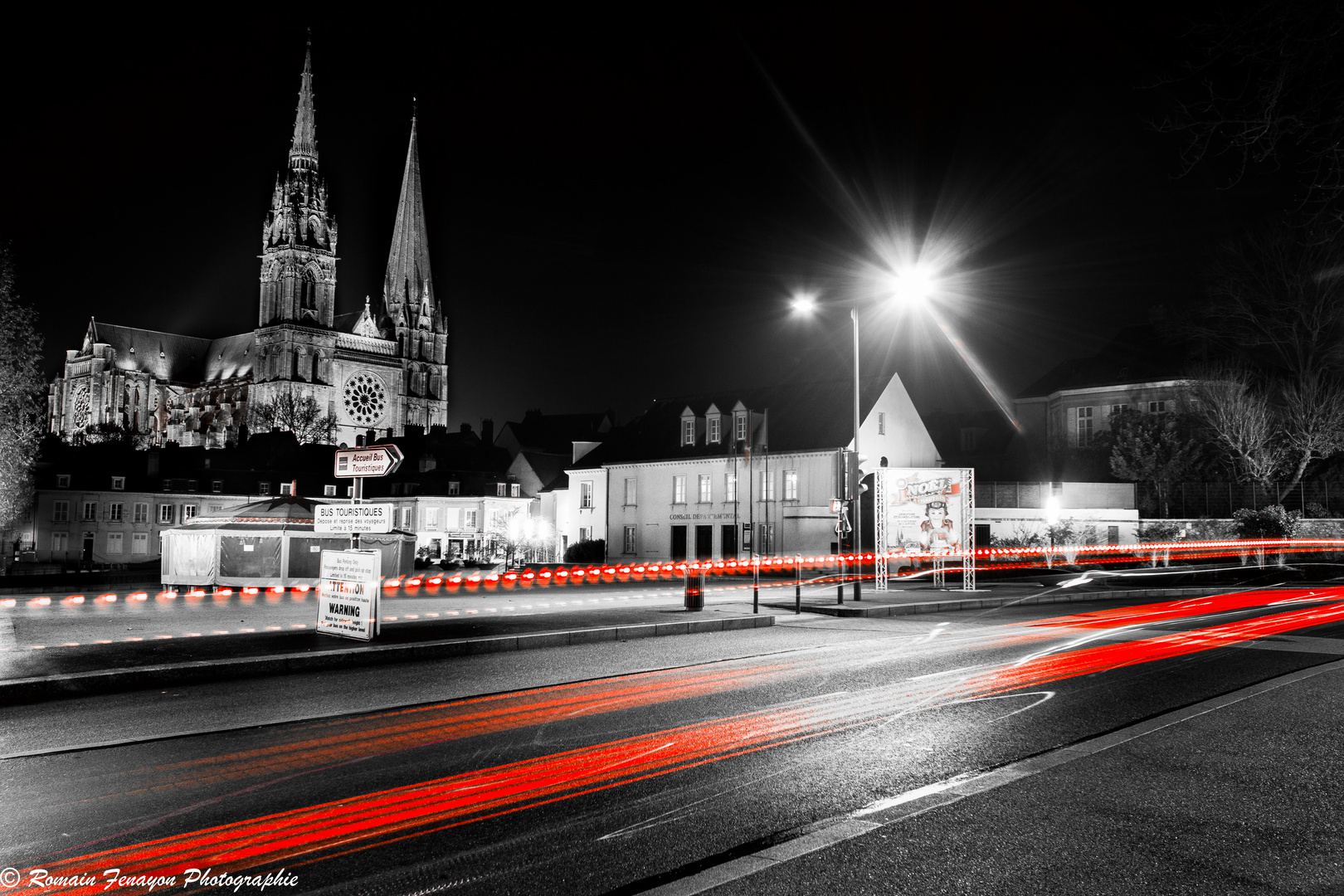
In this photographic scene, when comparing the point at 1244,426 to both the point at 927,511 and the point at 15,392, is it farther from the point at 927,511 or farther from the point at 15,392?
the point at 15,392

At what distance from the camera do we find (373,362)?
494 feet

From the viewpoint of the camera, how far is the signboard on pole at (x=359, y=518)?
49.6 ft

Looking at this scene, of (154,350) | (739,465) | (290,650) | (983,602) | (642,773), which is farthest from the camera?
(154,350)

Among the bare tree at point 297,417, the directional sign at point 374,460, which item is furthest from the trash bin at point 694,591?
the bare tree at point 297,417

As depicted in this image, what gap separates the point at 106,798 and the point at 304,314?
15161 cm

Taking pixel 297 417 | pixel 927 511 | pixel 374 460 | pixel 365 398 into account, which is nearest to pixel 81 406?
pixel 297 417

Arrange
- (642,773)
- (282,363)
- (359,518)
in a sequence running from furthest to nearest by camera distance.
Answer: (282,363) < (359,518) < (642,773)

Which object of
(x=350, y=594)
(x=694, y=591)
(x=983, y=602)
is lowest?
(x=983, y=602)

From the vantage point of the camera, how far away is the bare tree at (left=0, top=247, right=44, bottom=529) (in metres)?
37.8

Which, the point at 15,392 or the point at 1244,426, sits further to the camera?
the point at 1244,426

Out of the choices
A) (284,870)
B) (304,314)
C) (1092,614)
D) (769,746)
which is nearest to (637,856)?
(284,870)

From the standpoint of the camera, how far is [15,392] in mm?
38375

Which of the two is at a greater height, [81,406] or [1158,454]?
[81,406]

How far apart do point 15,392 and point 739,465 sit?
1236 inches
